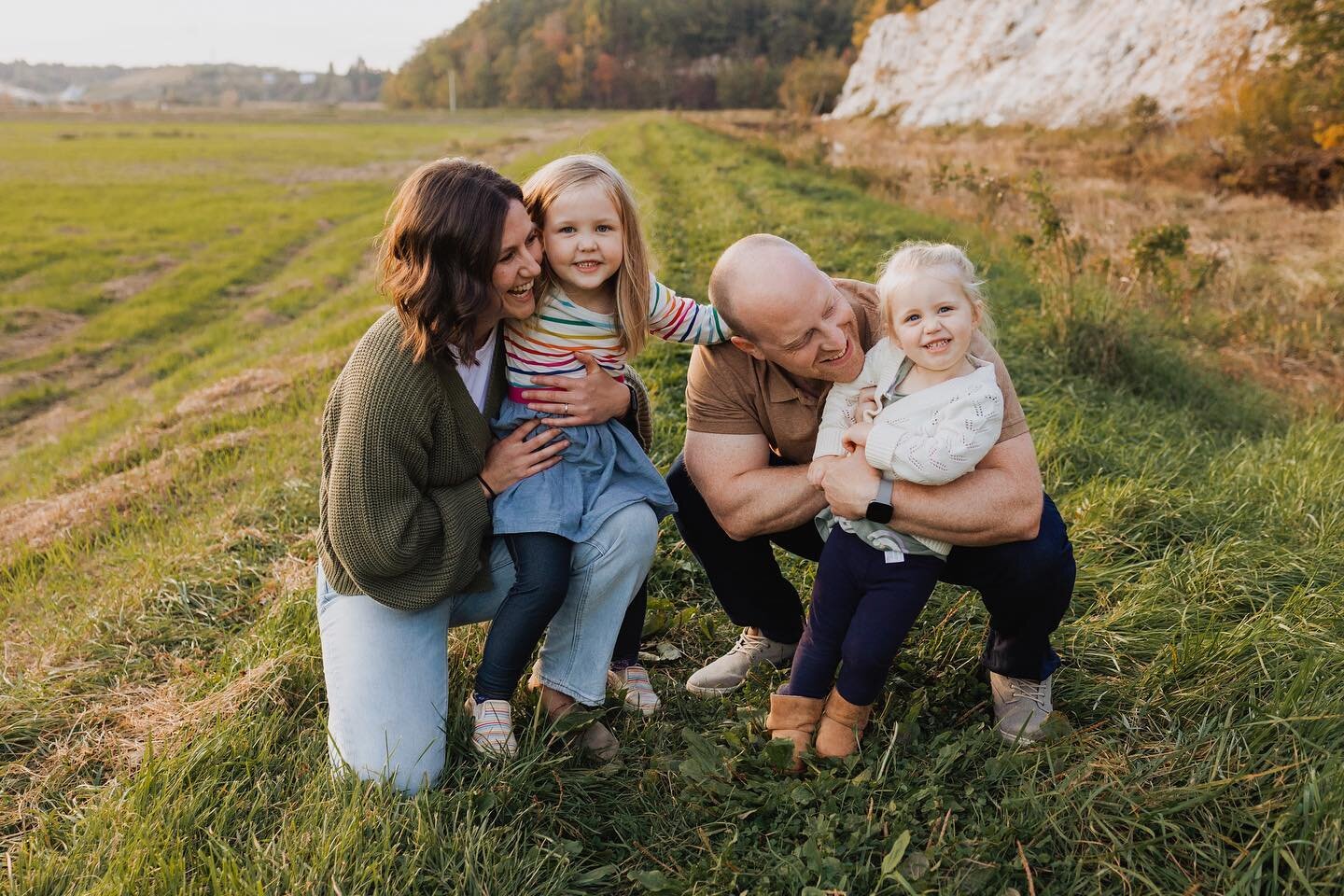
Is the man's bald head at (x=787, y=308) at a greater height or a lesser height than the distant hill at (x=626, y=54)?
lesser

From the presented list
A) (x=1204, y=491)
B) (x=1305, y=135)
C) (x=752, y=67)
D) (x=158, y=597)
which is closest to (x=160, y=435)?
(x=158, y=597)

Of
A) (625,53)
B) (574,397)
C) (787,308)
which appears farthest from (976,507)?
(625,53)

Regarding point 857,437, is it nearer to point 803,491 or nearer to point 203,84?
point 803,491

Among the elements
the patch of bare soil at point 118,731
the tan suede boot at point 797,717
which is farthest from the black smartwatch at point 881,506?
the patch of bare soil at point 118,731

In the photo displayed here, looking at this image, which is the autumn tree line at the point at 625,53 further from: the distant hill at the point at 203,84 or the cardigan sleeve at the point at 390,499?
the cardigan sleeve at the point at 390,499

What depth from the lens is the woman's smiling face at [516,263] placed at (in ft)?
8.09

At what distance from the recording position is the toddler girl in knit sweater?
7.80ft

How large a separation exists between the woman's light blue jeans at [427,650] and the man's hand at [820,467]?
506mm

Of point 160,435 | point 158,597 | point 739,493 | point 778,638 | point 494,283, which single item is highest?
point 494,283

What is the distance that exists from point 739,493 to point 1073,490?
1996 mm

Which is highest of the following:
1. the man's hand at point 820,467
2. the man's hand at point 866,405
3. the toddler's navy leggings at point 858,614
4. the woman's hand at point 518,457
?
the man's hand at point 866,405

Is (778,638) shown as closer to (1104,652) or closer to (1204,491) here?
(1104,652)

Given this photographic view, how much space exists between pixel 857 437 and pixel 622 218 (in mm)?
937

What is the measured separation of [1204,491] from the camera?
3918mm
